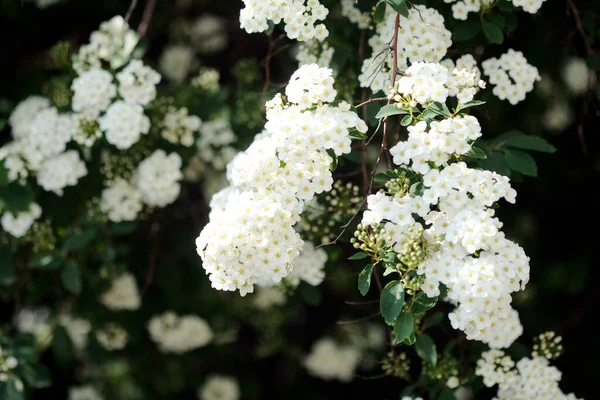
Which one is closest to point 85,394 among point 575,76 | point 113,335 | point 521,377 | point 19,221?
point 113,335

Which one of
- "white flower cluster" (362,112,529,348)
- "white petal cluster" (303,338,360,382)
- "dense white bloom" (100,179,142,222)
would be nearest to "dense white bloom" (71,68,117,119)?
"dense white bloom" (100,179,142,222)

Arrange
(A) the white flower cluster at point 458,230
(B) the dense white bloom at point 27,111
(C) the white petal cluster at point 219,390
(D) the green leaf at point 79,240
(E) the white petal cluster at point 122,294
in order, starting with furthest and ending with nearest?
(C) the white petal cluster at point 219,390
(E) the white petal cluster at point 122,294
(B) the dense white bloom at point 27,111
(D) the green leaf at point 79,240
(A) the white flower cluster at point 458,230

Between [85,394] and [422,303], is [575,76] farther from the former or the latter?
[85,394]

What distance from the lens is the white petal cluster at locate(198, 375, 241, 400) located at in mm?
4500

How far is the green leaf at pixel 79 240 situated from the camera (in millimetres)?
3248

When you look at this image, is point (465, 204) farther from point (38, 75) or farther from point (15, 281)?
point (38, 75)

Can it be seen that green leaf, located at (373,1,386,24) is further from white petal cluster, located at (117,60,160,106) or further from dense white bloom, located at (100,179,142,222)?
dense white bloom, located at (100,179,142,222)

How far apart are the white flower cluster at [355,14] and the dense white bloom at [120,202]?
1.18m

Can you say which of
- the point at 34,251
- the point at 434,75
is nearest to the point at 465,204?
the point at 434,75

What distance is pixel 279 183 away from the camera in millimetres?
2316

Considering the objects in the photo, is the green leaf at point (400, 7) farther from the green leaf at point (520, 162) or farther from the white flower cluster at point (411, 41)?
the green leaf at point (520, 162)

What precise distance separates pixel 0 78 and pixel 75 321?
1385 mm

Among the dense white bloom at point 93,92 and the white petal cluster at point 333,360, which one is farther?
the white petal cluster at point 333,360

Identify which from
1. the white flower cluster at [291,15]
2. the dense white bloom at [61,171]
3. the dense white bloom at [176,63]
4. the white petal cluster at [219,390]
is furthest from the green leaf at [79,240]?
the dense white bloom at [176,63]
